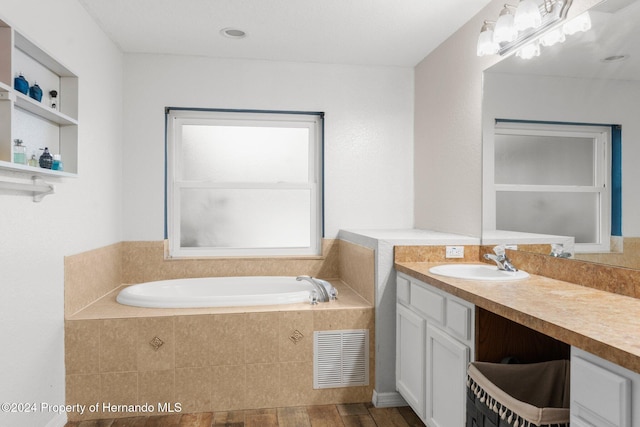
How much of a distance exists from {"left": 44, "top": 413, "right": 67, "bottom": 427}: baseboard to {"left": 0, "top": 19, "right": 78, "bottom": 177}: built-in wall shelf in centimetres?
126

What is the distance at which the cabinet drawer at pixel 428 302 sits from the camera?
2051mm

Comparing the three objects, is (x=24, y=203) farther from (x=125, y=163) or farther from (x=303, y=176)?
(x=303, y=176)

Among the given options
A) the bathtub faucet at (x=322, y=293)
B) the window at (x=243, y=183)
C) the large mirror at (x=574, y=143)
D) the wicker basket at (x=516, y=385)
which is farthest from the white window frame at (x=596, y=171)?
the window at (x=243, y=183)

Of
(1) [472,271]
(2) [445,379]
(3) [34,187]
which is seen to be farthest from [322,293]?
(3) [34,187]

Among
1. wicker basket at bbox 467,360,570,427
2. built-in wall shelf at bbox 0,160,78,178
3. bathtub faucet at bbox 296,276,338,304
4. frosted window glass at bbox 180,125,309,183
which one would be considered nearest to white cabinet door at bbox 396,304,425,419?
bathtub faucet at bbox 296,276,338,304

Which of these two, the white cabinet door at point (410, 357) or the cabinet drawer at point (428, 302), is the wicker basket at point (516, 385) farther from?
the white cabinet door at point (410, 357)

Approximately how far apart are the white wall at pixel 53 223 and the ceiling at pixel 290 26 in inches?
9.7

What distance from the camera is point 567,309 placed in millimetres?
1478

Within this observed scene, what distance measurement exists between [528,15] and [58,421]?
3.10 m

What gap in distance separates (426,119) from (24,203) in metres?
2.70

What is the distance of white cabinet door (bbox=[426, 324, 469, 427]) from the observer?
6.06 ft

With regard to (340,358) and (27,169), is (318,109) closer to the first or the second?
(340,358)

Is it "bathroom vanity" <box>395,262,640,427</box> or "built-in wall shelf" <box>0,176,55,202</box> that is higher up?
"built-in wall shelf" <box>0,176,55,202</box>

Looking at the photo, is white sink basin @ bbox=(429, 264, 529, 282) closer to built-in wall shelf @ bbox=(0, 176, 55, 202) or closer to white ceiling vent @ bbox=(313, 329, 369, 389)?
white ceiling vent @ bbox=(313, 329, 369, 389)
